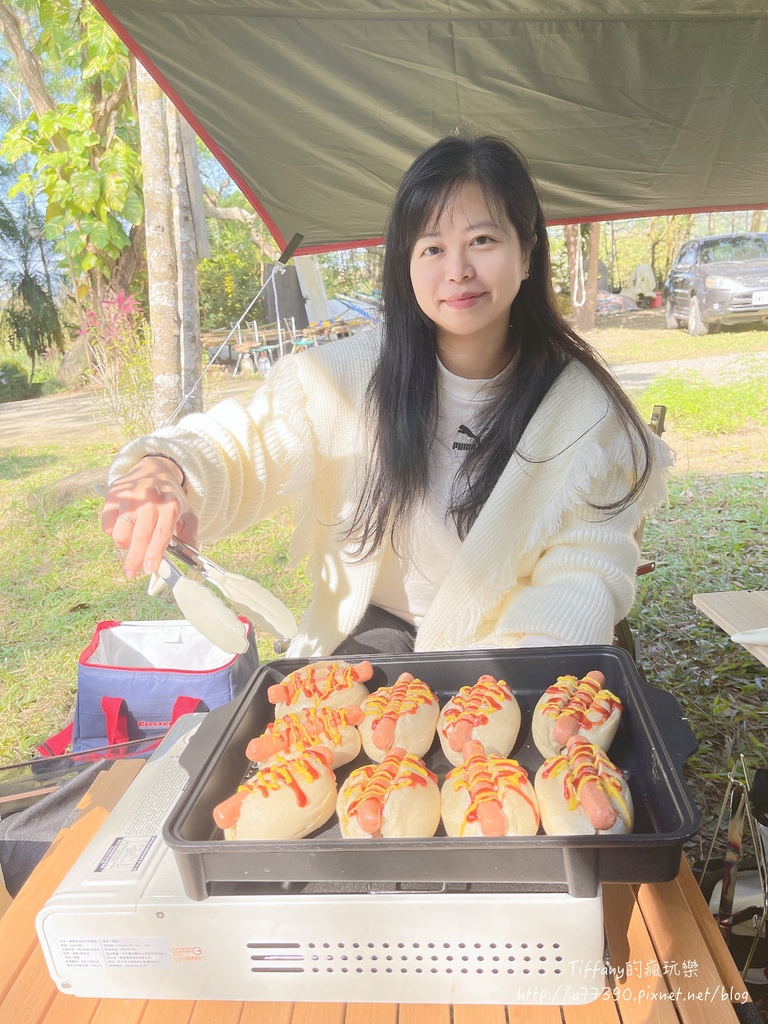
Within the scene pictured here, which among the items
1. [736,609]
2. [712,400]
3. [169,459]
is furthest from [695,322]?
[169,459]

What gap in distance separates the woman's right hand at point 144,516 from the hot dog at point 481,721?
1.26 feet

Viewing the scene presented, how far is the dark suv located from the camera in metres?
6.20

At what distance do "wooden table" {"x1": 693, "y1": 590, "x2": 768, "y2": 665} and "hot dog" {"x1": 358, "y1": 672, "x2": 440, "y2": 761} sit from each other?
1.01 m

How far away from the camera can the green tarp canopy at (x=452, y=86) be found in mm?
1568

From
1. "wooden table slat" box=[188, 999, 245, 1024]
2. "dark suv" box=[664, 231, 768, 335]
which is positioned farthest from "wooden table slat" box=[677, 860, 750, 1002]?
"dark suv" box=[664, 231, 768, 335]

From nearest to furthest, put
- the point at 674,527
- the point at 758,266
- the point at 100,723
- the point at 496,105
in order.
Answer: the point at 100,723
the point at 496,105
the point at 674,527
the point at 758,266

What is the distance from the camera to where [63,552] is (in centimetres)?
377

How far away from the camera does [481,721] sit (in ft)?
2.65

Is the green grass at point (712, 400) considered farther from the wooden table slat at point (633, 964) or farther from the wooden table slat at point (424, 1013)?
the wooden table slat at point (424, 1013)

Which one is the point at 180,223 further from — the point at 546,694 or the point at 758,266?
the point at 758,266

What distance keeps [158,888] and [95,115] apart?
5668 millimetres

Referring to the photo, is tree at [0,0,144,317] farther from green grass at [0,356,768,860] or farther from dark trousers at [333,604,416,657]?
dark trousers at [333,604,416,657]

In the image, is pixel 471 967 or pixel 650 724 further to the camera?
pixel 650 724

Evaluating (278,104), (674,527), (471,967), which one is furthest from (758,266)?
(471,967)
